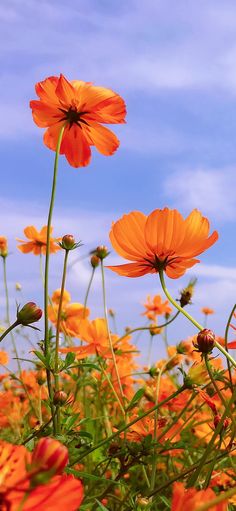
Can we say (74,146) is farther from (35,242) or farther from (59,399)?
(35,242)

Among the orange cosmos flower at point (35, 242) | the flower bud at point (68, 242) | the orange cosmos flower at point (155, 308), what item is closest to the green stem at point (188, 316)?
the flower bud at point (68, 242)

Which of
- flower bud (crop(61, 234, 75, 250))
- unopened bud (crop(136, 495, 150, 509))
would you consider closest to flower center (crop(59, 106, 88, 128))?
flower bud (crop(61, 234, 75, 250))

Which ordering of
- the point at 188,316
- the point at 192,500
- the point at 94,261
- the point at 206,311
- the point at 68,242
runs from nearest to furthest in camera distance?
the point at 192,500 < the point at 188,316 < the point at 68,242 < the point at 94,261 < the point at 206,311

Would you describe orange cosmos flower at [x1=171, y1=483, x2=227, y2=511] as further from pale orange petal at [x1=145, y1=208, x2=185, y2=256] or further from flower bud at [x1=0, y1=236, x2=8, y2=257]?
flower bud at [x1=0, y1=236, x2=8, y2=257]

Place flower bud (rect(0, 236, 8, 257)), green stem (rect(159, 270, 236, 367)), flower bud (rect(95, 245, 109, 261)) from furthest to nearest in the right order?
flower bud (rect(0, 236, 8, 257)) → flower bud (rect(95, 245, 109, 261)) → green stem (rect(159, 270, 236, 367))

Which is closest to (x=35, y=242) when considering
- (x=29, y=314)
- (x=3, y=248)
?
(x=3, y=248)

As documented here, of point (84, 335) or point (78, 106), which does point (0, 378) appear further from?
point (78, 106)
